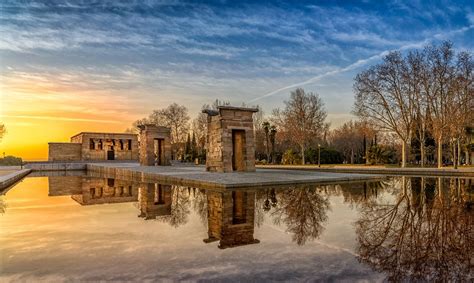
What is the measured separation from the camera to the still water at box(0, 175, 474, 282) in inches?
157

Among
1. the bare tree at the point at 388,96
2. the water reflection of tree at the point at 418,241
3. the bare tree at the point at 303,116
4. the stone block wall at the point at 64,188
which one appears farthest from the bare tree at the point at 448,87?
the stone block wall at the point at 64,188

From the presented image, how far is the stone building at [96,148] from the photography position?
156 ft

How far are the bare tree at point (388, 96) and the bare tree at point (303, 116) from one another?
11.5m

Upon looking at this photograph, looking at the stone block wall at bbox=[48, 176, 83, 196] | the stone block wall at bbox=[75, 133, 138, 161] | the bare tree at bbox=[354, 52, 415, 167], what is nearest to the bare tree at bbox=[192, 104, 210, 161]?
the stone block wall at bbox=[75, 133, 138, 161]

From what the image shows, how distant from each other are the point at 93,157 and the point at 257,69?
30.0m

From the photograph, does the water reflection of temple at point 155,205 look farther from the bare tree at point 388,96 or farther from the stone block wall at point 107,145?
the stone block wall at point 107,145

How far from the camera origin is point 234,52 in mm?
23906

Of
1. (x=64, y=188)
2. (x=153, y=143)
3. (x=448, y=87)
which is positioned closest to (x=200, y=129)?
(x=153, y=143)

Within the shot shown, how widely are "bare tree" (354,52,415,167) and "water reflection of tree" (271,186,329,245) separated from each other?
25008 millimetres

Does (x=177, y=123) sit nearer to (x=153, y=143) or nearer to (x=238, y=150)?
(x=153, y=143)

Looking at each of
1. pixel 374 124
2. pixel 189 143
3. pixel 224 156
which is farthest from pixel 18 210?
pixel 189 143

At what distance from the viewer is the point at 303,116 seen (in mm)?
46188

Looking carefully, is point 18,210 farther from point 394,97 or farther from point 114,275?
point 394,97

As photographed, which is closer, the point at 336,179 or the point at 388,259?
the point at 388,259
